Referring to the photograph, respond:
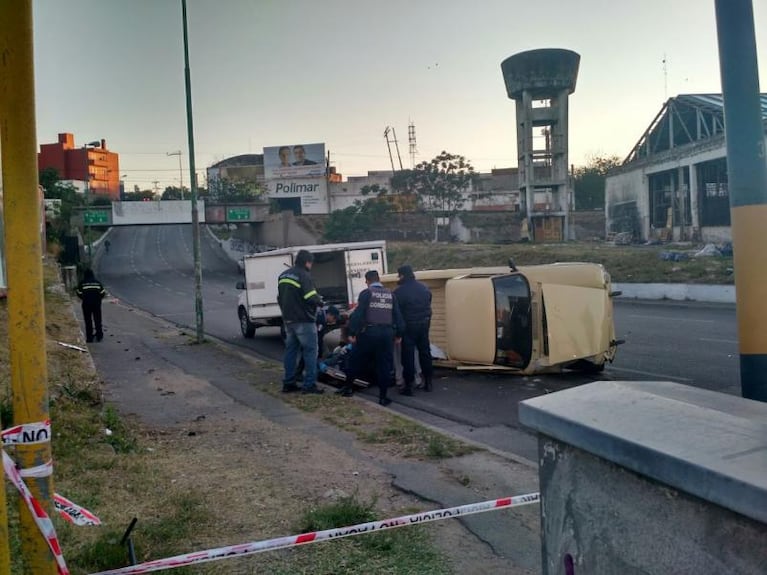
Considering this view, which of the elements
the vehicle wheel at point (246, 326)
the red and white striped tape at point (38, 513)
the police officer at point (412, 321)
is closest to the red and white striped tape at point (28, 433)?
the red and white striped tape at point (38, 513)

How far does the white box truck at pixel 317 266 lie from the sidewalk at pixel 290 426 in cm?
191

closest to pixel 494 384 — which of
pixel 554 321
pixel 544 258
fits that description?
pixel 554 321

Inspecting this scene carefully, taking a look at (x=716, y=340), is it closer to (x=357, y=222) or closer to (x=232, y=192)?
(x=357, y=222)

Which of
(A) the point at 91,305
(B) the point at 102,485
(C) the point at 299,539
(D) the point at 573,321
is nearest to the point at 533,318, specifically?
(D) the point at 573,321

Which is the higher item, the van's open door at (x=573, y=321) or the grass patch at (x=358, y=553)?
the van's open door at (x=573, y=321)

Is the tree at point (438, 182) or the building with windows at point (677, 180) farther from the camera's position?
the tree at point (438, 182)

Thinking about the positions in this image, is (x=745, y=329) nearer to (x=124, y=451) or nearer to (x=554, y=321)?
(x=124, y=451)

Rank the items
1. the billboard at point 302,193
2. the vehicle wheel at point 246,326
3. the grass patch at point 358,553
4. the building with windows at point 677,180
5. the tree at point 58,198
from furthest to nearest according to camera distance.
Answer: the billboard at point 302,193
the tree at point 58,198
the building with windows at point 677,180
the vehicle wheel at point 246,326
the grass patch at point 358,553

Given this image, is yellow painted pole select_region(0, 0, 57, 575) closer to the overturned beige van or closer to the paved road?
the paved road

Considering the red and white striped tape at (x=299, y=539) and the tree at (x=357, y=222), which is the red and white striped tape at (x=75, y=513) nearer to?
the red and white striped tape at (x=299, y=539)

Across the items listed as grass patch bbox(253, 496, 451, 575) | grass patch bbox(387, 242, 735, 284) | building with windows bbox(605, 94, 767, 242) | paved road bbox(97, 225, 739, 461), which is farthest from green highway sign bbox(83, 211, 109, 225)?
grass patch bbox(253, 496, 451, 575)

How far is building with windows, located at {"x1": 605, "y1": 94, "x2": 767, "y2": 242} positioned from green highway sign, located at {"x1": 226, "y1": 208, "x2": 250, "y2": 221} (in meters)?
30.1

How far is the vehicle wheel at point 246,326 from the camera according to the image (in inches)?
708

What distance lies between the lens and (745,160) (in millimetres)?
3508
